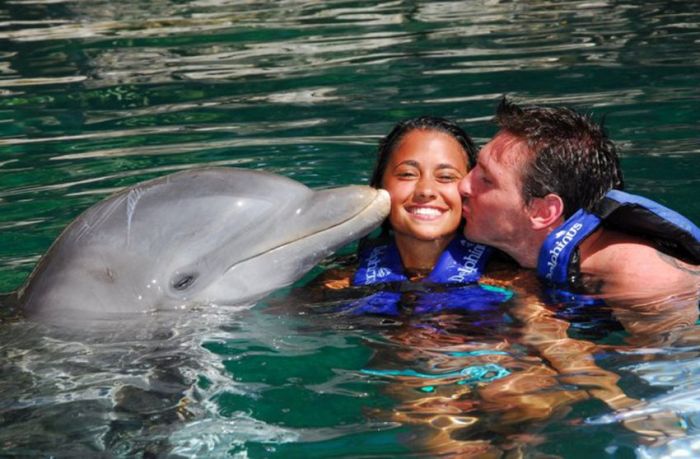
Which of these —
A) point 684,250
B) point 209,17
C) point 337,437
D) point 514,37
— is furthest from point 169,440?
point 209,17

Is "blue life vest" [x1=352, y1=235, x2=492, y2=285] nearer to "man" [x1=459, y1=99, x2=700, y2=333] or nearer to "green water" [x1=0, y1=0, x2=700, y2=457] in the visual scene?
"man" [x1=459, y1=99, x2=700, y2=333]

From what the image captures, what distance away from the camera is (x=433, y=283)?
20.2 ft

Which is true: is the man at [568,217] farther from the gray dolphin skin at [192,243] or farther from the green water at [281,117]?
the gray dolphin skin at [192,243]

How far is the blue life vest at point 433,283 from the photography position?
5867mm

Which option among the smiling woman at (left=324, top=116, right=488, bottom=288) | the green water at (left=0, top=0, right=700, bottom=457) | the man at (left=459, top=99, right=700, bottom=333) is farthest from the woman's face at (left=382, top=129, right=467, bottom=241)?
the green water at (left=0, top=0, right=700, bottom=457)

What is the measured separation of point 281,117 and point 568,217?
4.89m

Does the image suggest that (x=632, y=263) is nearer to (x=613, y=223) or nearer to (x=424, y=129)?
(x=613, y=223)

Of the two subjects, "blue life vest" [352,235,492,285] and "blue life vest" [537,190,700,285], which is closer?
"blue life vest" [537,190,700,285]

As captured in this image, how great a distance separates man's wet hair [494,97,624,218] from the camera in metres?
5.99

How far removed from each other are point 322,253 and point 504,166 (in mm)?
1192

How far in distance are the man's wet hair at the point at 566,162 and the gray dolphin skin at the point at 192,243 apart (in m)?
0.97

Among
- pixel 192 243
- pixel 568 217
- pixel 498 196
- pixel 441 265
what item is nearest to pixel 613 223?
pixel 568 217

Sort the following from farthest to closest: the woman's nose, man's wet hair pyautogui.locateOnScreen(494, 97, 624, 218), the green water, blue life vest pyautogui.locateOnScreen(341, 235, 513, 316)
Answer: the woman's nose < man's wet hair pyautogui.locateOnScreen(494, 97, 624, 218) < blue life vest pyautogui.locateOnScreen(341, 235, 513, 316) < the green water

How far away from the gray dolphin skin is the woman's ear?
0.95 m
